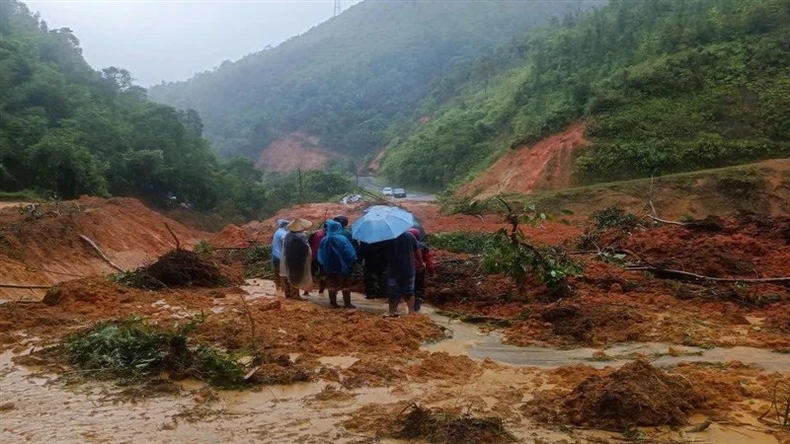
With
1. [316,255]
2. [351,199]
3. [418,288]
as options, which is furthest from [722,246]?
[351,199]

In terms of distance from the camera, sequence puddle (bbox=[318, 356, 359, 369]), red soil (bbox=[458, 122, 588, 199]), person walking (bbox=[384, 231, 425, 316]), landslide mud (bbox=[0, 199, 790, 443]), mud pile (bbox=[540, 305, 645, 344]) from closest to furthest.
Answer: landslide mud (bbox=[0, 199, 790, 443])
puddle (bbox=[318, 356, 359, 369])
mud pile (bbox=[540, 305, 645, 344])
person walking (bbox=[384, 231, 425, 316])
red soil (bbox=[458, 122, 588, 199])

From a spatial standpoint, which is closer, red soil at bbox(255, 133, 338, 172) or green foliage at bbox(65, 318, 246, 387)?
green foliage at bbox(65, 318, 246, 387)

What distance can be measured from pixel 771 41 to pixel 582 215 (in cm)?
1642

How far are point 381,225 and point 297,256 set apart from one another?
84.4 inches

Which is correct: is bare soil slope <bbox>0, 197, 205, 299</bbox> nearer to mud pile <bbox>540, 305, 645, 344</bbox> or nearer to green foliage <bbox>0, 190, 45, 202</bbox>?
green foliage <bbox>0, 190, 45, 202</bbox>

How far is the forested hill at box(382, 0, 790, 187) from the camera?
30516mm

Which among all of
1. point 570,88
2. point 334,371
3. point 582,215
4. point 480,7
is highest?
point 480,7

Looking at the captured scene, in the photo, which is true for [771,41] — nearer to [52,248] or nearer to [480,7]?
[52,248]

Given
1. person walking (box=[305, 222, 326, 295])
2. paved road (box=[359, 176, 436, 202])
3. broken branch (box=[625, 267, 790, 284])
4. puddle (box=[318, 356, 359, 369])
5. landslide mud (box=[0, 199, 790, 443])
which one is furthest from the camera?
paved road (box=[359, 176, 436, 202])

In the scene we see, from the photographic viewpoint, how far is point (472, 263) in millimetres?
12867

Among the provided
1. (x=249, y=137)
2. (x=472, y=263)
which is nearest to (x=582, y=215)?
(x=472, y=263)

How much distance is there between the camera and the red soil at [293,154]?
243ft

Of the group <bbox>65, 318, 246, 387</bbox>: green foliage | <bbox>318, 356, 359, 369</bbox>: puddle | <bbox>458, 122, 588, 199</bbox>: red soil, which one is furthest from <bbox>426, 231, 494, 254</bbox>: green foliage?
<bbox>458, 122, 588, 199</bbox>: red soil

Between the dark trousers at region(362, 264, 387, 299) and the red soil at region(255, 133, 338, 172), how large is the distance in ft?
201
